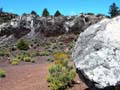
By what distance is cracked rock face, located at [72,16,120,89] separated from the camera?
9359 mm

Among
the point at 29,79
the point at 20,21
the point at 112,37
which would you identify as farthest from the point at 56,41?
the point at 112,37

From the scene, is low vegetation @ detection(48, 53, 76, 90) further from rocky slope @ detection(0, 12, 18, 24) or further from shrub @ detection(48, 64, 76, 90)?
rocky slope @ detection(0, 12, 18, 24)

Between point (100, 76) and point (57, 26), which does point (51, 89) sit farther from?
point (57, 26)

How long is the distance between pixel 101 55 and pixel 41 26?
41.2m

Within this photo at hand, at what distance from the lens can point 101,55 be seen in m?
9.81

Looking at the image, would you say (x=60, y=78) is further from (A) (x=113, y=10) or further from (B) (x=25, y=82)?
(A) (x=113, y=10)

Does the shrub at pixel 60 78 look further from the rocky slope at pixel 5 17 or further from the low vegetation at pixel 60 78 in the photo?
the rocky slope at pixel 5 17

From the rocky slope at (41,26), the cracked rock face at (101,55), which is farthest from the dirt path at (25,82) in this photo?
the rocky slope at (41,26)

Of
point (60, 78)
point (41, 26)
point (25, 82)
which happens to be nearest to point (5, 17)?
point (41, 26)

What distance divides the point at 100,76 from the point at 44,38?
39909mm

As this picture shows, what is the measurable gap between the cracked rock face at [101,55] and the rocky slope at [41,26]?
38.1 metres

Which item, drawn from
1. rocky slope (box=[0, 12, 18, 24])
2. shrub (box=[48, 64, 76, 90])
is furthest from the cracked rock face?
rocky slope (box=[0, 12, 18, 24])

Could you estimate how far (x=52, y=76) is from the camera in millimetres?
14305

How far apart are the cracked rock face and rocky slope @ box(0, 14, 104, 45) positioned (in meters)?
38.1
